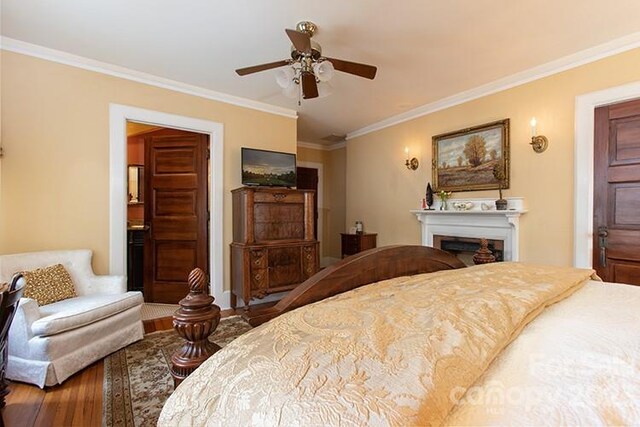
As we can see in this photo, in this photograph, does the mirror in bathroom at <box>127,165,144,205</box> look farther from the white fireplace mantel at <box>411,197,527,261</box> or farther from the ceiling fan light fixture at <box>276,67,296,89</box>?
the white fireplace mantel at <box>411,197,527,261</box>

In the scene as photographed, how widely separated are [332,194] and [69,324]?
15.9ft

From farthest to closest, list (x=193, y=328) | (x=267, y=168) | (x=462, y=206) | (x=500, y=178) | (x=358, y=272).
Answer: (x=267, y=168)
(x=462, y=206)
(x=500, y=178)
(x=358, y=272)
(x=193, y=328)

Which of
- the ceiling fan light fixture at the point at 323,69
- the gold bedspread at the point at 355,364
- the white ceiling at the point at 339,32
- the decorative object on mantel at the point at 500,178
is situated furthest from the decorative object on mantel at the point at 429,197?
the gold bedspread at the point at 355,364

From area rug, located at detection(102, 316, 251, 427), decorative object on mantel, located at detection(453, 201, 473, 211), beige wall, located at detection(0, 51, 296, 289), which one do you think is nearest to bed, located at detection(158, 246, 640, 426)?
area rug, located at detection(102, 316, 251, 427)

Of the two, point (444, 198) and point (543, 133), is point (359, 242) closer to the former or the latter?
point (444, 198)

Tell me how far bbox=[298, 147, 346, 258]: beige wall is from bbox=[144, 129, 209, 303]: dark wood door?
252 centimetres

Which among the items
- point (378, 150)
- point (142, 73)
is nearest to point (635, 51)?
point (378, 150)

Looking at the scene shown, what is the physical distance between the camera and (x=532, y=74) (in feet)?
9.89

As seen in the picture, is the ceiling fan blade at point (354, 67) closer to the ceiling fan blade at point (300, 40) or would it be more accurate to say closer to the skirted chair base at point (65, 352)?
the ceiling fan blade at point (300, 40)

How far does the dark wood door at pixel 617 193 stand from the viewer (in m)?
2.47

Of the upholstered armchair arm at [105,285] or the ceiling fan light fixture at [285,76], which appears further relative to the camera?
the upholstered armchair arm at [105,285]

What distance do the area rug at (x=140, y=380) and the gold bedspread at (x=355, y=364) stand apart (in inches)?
48.9

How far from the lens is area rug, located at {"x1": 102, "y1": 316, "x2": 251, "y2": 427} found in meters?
1.66

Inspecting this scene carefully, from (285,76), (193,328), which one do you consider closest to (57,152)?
(285,76)
